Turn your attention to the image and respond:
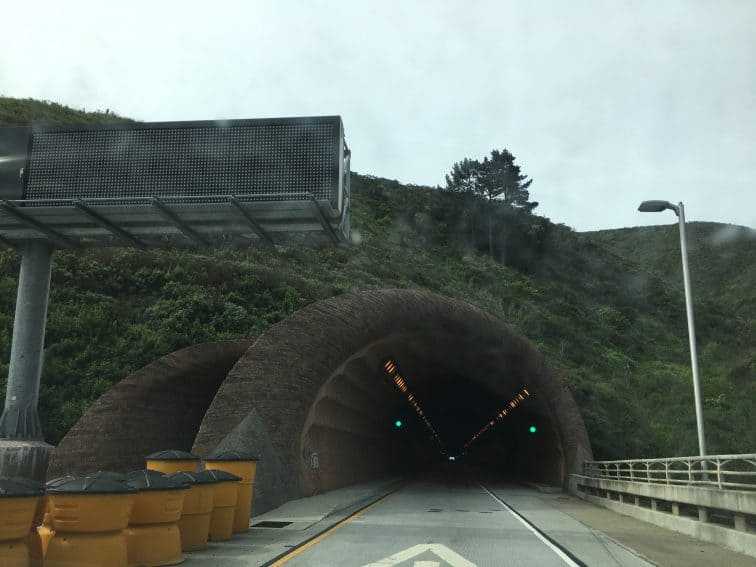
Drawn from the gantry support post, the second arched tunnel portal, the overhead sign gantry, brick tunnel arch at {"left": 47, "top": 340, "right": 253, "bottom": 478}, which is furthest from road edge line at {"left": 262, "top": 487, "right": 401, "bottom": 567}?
the gantry support post

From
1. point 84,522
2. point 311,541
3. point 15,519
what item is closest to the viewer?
point 15,519

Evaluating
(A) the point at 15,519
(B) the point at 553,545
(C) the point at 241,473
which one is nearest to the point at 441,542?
(B) the point at 553,545

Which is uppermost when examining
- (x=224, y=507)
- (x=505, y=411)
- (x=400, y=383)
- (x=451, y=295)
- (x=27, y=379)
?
(x=451, y=295)

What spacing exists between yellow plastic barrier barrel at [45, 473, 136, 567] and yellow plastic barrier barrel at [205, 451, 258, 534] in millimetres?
4904

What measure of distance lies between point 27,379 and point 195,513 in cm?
1112

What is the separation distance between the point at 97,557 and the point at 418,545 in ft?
18.0

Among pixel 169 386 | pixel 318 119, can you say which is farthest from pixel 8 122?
pixel 318 119

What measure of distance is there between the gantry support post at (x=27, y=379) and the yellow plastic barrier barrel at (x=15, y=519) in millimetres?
12903

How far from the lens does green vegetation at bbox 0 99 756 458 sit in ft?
121

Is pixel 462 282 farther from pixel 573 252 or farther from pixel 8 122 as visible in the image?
pixel 8 122

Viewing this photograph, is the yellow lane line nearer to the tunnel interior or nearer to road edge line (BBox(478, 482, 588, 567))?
the tunnel interior

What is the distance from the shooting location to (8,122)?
65750 millimetres

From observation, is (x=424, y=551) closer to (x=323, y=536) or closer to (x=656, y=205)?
(x=323, y=536)

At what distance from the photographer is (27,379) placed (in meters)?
19.7
